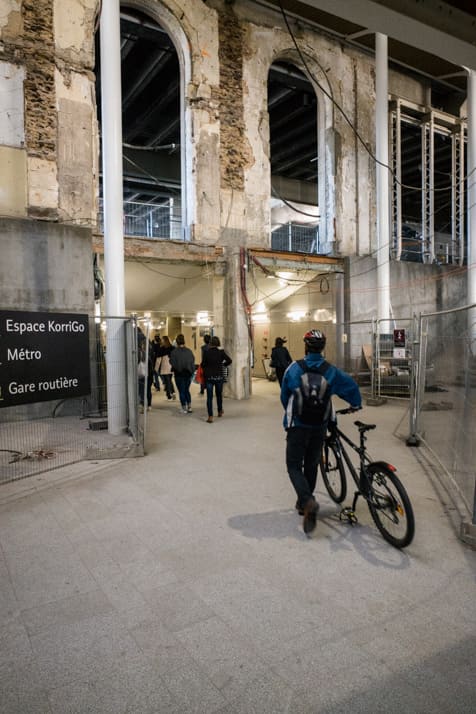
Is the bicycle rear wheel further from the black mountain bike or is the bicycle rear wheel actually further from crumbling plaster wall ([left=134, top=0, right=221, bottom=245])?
crumbling plaster wall ([left=134, top=0, right=221, bottom=245])

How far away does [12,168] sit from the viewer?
10.4m

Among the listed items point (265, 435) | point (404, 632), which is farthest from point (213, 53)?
point (404, 632)

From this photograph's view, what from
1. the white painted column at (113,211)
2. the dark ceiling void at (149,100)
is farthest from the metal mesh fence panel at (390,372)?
the dark ceiling void at (149,100)

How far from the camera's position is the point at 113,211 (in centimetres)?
792

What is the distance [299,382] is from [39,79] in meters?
10.4

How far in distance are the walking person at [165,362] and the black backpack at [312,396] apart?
26.7ft

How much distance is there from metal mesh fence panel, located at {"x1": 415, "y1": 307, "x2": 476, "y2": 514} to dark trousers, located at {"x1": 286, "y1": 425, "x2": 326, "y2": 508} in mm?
1612

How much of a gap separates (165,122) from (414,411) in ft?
53.1

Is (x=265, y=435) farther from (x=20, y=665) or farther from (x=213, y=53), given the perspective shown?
(x=213, y=53)

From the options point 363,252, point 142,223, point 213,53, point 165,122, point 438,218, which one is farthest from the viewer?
point 438,218

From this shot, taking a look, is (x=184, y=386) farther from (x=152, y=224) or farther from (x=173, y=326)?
(x=173, y=326)

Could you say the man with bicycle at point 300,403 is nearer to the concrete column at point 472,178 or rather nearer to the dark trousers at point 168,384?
the dark trousers at point 168,384

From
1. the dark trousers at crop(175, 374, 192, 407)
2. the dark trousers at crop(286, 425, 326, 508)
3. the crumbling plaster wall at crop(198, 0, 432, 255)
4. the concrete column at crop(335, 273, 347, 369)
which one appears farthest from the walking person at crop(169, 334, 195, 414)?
the concrete column at crop(335, 273, 347, 369)

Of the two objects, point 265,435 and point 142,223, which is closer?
point 265,435
